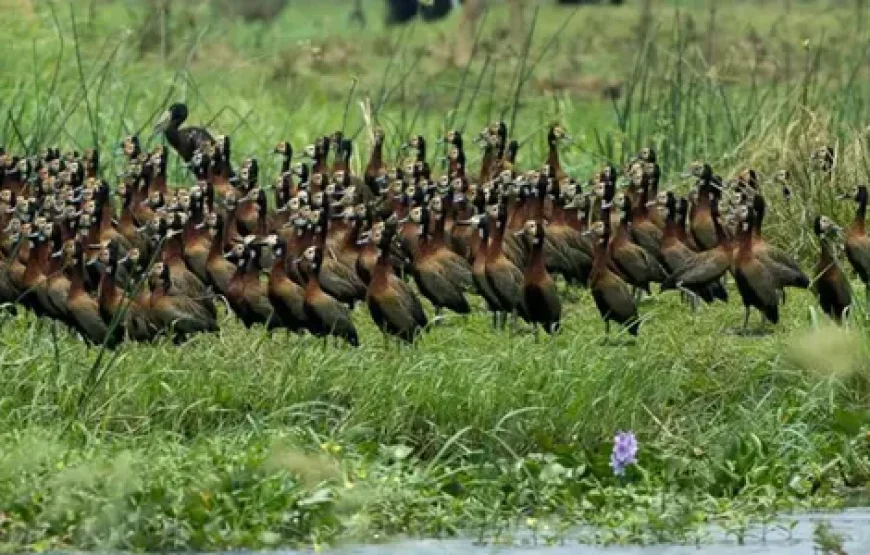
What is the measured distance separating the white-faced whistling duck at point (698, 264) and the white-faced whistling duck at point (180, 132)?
3.42 m

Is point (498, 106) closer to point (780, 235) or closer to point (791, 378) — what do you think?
point (780, 235)

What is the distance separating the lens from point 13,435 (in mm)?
9836

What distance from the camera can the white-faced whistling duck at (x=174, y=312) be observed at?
12297mm

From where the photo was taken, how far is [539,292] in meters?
12.9

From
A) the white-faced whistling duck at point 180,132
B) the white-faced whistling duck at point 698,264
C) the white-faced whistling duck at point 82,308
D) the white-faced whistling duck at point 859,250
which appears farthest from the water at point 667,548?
the white-faced whistling duck at point 180,132

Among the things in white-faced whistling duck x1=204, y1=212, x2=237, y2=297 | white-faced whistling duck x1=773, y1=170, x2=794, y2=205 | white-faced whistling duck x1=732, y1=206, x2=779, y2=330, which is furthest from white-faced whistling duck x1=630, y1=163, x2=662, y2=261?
white-faced whistling duck x1=204, y1=212, x2=237, y2=297

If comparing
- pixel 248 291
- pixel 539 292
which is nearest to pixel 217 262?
pixel 248 291

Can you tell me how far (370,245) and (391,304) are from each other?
1.17 m

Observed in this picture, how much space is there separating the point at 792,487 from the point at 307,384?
1.91 meters

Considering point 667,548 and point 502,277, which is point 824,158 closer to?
point 502,277

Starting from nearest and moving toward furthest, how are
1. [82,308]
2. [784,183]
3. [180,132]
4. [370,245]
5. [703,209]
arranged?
[82,308], [370,245], [703,209], [784,183], [180,132]

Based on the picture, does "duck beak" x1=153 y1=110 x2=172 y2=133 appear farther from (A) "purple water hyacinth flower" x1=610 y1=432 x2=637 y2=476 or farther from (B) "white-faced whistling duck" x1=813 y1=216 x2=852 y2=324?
(A) "purple water hyacinth flower" x1=610 y1=432 x2=637 y2=476

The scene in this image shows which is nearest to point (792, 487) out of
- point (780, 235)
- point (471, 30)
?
point (780, 235)

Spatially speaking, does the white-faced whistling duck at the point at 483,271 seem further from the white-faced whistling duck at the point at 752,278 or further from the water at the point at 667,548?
the water at the point at 667,548
